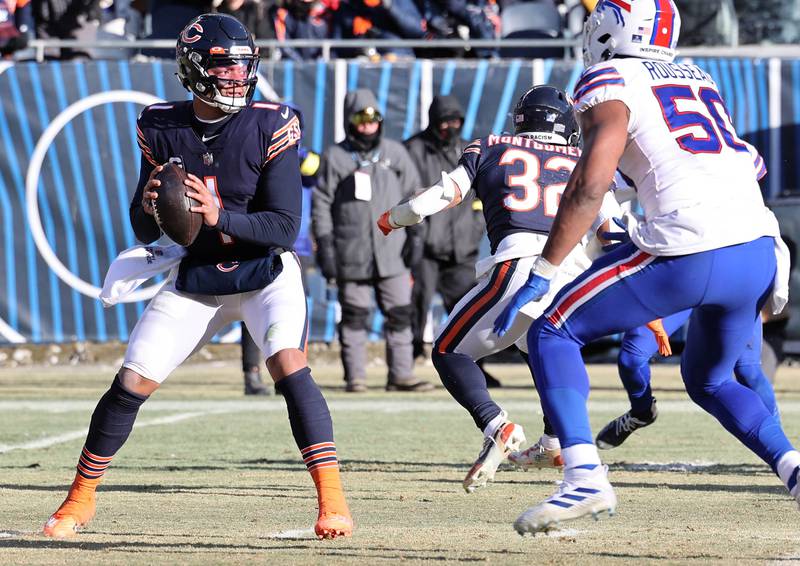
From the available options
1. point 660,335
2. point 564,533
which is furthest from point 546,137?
point 564,533

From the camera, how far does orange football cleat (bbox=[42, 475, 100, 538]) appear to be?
505cm

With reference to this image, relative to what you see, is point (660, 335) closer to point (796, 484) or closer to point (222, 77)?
point (796, 484)

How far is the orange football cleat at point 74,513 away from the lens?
5.05 meters

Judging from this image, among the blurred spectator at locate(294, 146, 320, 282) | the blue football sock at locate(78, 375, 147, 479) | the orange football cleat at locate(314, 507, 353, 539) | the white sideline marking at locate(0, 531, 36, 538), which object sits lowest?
the blurred spectator at locate(294, 146, 320, 282)

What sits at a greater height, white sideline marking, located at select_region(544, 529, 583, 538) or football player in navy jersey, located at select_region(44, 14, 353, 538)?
football player in navy jersey, located at select_region(44, 14, 353, 538)

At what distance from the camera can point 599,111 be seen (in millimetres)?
4469

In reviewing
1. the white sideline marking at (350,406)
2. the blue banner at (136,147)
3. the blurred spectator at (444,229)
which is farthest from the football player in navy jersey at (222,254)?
the blue banner at (136,147)

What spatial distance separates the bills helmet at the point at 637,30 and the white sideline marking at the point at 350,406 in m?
5.55

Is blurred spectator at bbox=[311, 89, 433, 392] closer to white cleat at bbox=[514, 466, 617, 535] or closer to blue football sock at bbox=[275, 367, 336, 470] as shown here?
blue football sock at bbox=[275, 367, 336, 470]

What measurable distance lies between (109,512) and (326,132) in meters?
9.09

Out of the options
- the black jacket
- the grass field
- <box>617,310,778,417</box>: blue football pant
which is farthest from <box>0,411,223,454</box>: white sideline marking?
<box>617,310,778,417</box>: blue football pant

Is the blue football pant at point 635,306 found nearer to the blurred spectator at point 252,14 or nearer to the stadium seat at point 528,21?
the blurred spectator at point 252,14

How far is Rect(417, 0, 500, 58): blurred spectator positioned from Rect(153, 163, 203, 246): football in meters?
10.5

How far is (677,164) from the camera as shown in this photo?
4512mm
